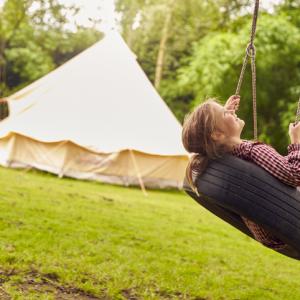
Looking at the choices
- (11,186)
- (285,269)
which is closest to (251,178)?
(285,269)

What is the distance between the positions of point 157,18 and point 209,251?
698 inches

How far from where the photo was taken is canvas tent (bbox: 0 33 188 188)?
11922mm

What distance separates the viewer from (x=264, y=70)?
16.2 meters

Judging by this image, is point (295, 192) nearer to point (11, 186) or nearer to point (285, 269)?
point (285, 269)

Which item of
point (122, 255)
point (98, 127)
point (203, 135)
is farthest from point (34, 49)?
point (203, 135)

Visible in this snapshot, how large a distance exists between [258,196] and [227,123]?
40cm

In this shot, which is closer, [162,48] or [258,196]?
[258,196]

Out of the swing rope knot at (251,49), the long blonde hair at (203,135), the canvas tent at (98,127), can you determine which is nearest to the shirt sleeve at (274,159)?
the long blonde hair at (203,135)

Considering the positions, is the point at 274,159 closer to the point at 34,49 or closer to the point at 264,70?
the point at 264,70

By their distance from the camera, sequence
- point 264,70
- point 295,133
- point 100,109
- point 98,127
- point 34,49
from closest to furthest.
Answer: point 295,133, point 98,127, point 100,109, point 264,70, point 34,49

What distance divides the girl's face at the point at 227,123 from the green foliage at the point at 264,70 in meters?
12.7

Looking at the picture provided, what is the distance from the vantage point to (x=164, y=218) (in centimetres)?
800

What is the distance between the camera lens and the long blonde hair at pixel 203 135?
281 cm

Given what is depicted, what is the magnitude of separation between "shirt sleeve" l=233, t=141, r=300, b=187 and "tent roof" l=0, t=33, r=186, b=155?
29.3 feet
